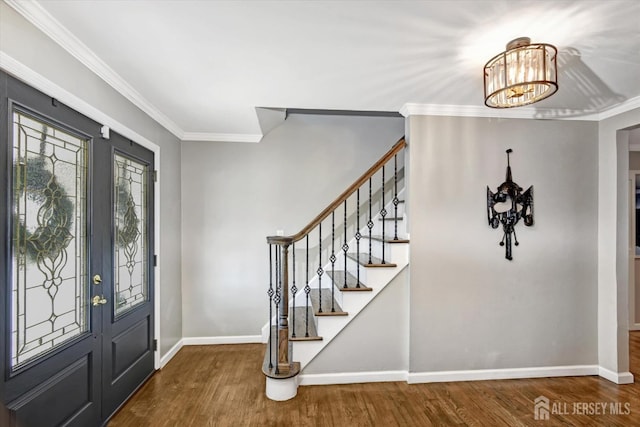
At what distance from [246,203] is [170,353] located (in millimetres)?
1765

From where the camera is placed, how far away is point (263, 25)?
1567 millimetres

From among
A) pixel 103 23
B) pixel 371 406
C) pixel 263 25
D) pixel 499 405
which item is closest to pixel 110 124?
pixel 103 23

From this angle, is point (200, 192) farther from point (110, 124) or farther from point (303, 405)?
point (303, 405)

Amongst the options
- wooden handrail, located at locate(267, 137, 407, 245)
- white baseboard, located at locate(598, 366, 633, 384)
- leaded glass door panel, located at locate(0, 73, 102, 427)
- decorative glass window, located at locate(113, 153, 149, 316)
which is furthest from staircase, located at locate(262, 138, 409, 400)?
white baseboard, located at locate(598, 366, 633, 384)

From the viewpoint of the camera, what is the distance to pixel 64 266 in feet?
5.70

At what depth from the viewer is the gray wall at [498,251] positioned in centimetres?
267

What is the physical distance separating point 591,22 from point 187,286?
12.9 ft

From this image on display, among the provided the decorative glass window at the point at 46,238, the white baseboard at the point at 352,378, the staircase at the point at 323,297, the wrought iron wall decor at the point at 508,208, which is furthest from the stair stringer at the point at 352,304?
the decorative glass window at the point at 46,238

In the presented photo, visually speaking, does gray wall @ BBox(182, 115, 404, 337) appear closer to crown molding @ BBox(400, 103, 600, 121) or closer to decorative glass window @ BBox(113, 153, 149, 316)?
decorative glass window @ BBox(113, 153, 149, 316)

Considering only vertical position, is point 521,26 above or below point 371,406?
above

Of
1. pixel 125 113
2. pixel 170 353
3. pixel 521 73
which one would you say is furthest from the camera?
pixel 170 353

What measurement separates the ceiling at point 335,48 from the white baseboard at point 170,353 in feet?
7.77

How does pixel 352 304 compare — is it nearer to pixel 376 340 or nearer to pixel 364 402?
pixel 376 340

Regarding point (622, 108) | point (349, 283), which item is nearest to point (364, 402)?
point (349, 283)
